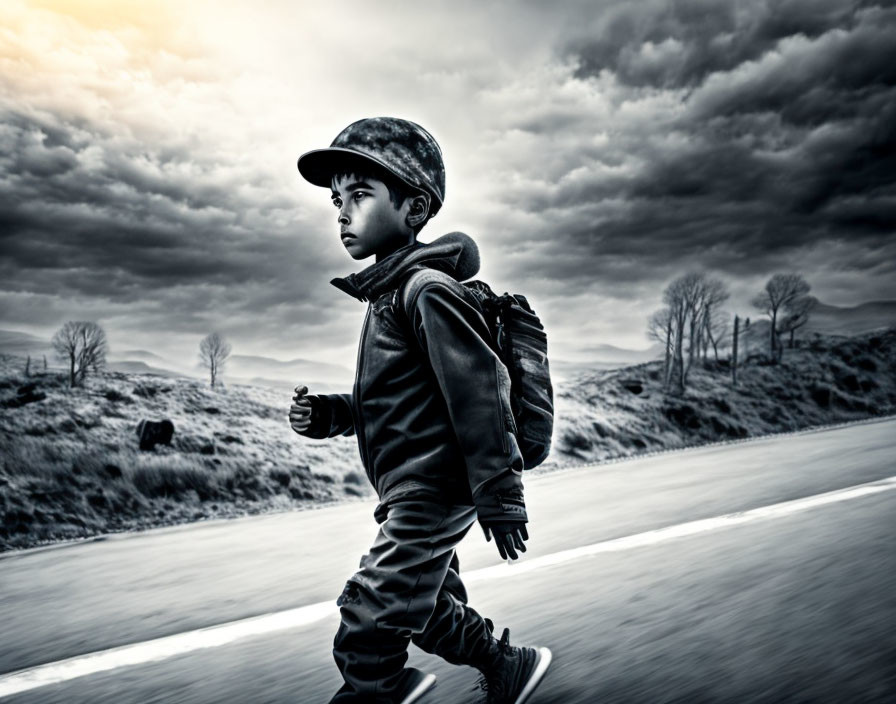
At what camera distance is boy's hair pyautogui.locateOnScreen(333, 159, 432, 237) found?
2379 mm

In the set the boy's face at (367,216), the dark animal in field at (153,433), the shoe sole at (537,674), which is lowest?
the shoe sole at (537,674)

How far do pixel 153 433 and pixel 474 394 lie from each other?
8.51m

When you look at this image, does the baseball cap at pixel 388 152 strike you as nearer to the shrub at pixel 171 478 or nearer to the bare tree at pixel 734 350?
the shrub at pixel 171 478

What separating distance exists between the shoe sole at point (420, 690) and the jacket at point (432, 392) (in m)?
0.61

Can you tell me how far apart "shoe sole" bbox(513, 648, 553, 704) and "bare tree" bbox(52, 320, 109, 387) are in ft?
35.9

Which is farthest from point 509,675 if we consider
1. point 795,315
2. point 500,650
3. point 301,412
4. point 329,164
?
point 795,315

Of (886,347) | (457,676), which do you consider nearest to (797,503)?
(457,676)

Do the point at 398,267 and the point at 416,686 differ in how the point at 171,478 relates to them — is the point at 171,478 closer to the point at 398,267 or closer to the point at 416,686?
the point at 416,686

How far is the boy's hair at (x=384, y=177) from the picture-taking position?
7.80 feet

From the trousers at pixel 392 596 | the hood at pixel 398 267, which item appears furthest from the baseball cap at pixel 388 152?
the trousers at pixel 392 596

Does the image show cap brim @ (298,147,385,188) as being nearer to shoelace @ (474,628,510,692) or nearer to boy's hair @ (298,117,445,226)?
boy's hair @ (298,117,445,226)

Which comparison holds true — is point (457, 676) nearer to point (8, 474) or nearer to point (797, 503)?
point (797, 503)

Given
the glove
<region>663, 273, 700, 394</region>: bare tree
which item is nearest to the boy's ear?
the glove

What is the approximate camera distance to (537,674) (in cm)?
255
